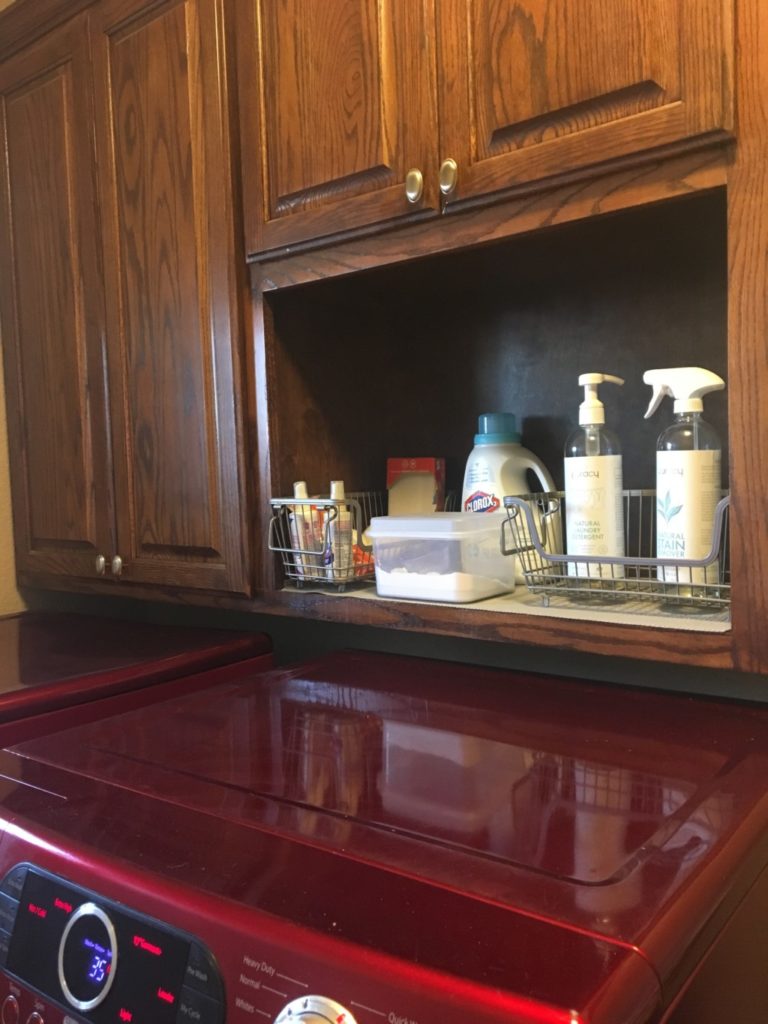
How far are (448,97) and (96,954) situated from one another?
3.06ft

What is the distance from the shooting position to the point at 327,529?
1.17 metres

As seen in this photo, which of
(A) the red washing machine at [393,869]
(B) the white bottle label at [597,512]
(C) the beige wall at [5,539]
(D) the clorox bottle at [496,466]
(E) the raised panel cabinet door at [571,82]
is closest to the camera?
(A) the red washing machine at [393,869]

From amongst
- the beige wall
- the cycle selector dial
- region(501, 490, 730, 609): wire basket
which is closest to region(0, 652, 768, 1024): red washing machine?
the cycle selector dial

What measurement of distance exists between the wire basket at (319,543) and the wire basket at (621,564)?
9.0 inches

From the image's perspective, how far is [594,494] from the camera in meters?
1.02

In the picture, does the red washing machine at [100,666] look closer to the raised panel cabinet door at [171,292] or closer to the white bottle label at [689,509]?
the raised panel cabinet door at [171,292]

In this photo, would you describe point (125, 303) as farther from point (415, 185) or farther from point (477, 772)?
point (477, 772)

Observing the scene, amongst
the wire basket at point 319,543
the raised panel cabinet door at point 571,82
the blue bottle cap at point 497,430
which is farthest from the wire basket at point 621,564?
the raised panel cabinet door at point 571,82

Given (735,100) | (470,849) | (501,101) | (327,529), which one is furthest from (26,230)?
(470,849)

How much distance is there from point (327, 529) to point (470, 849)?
60cm

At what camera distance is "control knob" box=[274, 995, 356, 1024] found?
53cm

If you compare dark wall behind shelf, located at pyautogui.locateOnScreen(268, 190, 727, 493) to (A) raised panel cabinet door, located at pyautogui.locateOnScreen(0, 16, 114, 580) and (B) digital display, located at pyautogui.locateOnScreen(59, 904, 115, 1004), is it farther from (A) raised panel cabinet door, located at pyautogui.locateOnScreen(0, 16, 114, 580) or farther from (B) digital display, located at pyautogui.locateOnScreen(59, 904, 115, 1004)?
(B) digital display, located at pyautogui.locateOnScreen(59, 904, 115, 1004)

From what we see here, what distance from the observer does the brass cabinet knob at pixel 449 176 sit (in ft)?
3.12

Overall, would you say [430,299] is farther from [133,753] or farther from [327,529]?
[133,753]
